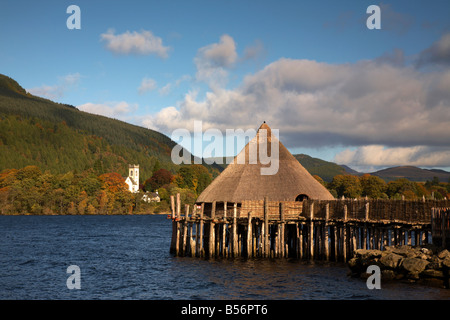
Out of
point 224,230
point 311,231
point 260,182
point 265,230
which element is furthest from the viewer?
point 260,182

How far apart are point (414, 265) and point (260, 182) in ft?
49.2

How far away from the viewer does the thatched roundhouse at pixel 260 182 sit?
37.1 meters

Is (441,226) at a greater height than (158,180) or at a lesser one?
lesser

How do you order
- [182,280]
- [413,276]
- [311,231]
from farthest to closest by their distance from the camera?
1. [311,231]
2. [182,280]
3. [413,276]

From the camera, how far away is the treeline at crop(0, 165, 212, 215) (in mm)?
125938

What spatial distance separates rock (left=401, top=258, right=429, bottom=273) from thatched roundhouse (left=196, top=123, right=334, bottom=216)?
12.4 m

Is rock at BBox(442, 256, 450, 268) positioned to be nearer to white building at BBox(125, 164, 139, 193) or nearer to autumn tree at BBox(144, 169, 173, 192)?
autumn tree at BBox(144, 169, 173, 192)

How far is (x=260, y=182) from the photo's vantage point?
37938 mm

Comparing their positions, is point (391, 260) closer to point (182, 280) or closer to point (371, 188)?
point (182, 280)

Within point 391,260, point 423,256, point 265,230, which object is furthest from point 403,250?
point 265,230

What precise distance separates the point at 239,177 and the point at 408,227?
13529 mm

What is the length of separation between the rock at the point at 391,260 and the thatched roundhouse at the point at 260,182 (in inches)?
447
